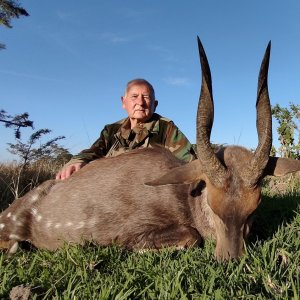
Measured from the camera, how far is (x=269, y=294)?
271 centimetres

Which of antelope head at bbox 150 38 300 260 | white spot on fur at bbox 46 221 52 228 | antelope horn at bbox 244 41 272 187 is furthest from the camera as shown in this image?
white spot on fur at bbox 46 221 52 228

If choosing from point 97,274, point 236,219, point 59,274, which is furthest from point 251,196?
point 59,274

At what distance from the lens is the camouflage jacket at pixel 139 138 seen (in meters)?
6.50

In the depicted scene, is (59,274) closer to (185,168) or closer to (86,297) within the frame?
(86,297)

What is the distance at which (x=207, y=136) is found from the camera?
4168 mm

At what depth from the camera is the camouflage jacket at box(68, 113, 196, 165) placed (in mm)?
6504

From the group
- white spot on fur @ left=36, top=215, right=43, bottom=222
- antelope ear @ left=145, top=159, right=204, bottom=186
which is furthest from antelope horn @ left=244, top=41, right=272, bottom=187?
white spot on fur @ left=36, top=215, right=43, bottom=222

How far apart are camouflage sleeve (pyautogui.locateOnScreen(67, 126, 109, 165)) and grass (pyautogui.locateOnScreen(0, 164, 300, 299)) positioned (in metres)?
2.12

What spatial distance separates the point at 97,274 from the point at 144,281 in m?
0.40

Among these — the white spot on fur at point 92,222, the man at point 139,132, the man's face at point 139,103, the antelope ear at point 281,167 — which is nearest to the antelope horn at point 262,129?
the antelope ear at point 281,167

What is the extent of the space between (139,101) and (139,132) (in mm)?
575

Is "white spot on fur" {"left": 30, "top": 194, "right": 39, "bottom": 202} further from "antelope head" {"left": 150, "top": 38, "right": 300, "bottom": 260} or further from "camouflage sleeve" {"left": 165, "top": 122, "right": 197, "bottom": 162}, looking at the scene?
"camouflage sleeve" {"left": 165, "top": 122, "right": 197, "bottom": 162}

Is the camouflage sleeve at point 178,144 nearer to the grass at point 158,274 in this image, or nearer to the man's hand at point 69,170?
the man's hand at point 69,170

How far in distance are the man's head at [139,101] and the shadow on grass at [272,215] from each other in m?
2.29
